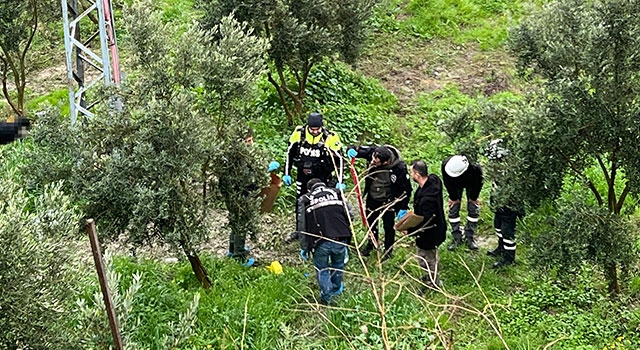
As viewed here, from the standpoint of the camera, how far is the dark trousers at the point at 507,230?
849 cm

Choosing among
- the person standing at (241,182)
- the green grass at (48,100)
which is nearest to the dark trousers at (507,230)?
the person standing at (241,182)

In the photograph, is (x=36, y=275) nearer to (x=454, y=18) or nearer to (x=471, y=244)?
(x=471, y=244)

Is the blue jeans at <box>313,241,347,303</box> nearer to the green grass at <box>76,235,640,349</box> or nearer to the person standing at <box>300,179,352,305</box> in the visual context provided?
the person standing at <box>300,179,352,305</box>

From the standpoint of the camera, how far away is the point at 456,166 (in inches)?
344

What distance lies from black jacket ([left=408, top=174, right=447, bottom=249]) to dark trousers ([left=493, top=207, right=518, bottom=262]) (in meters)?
1.22

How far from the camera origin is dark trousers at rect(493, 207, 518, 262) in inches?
334

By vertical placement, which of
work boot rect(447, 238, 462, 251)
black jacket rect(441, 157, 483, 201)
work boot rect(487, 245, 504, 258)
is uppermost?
A: black jacket rect(441, 157, 483, 201)

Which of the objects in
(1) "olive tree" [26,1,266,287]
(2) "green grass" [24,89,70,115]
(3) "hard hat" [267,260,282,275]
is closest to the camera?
(1) "olive tree" [26,1,266,287]

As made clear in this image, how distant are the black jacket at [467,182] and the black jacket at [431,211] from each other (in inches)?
50.8

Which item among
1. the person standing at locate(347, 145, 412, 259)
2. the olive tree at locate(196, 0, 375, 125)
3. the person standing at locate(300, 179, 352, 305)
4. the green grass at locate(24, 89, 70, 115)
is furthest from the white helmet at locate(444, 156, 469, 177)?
the green grass at locate(24, 89, 70, 115)

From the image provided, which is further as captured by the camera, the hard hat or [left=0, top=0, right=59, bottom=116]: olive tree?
[left=0, top=0, right=59, bottom=116]: olive tree

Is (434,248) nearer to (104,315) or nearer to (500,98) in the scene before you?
(104,315)

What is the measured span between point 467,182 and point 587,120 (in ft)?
7.68

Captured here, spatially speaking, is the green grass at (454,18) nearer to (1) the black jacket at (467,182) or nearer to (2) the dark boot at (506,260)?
(1) the black jacket at (467,182)
